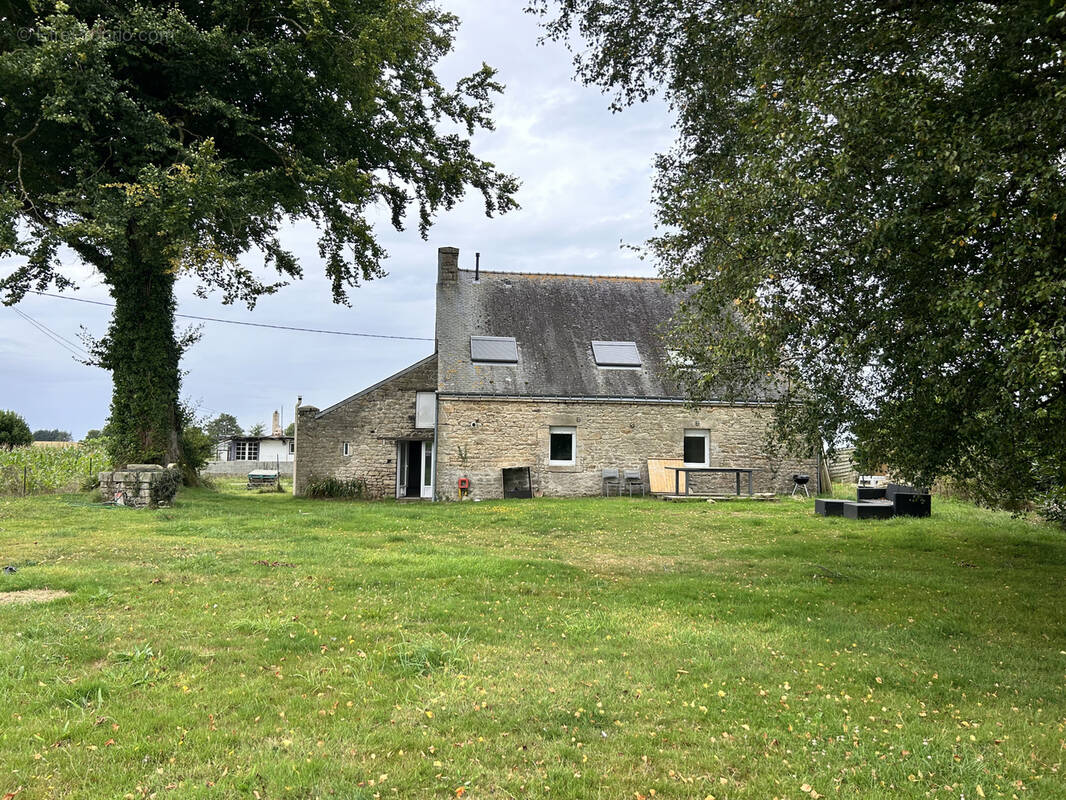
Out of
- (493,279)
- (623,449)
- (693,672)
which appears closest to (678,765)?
(693,672)

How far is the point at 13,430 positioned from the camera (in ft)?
86.8

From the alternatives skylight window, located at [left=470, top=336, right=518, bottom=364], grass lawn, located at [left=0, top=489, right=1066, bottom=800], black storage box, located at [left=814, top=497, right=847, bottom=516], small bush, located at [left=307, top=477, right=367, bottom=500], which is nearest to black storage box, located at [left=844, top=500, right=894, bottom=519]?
black storage box, located at [left=814, top=497, right=847, bottom=516]

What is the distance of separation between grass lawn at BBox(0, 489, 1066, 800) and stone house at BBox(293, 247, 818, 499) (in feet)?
36.0

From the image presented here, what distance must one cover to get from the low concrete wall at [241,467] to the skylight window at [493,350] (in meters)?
25.2

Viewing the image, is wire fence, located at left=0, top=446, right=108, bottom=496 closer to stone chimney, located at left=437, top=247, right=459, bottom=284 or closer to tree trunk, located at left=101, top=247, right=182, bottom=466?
tree trunk, located at left=101, top=247, right=182, bottom=466

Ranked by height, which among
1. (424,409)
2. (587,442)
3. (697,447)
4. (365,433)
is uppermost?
(424,409)

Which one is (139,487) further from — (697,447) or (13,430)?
(13,430)

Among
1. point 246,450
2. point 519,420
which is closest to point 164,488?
point 519,420

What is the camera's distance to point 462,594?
22.9 feet

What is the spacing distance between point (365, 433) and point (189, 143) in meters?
9.70

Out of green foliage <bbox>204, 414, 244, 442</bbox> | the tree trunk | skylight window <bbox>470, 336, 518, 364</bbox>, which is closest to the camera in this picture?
the tree trunk

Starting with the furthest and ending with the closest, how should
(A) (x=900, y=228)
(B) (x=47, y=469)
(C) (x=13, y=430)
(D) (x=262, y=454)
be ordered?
(D) (x=262, y=454) → (C) (x=13, y=430) → (B) (x=47, y=469) → (A) (x=900, y=228)

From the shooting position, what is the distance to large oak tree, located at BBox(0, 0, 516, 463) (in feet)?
45.3

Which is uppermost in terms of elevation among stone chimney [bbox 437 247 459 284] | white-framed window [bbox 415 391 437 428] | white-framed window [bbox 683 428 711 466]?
stone chimney [bbox 437 247 459 284]
